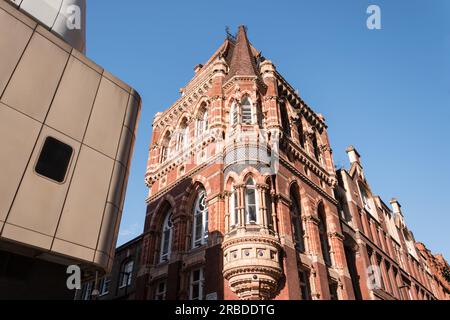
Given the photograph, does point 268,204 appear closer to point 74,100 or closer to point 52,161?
point 74,100

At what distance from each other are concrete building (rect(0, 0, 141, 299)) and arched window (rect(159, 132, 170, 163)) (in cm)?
1266

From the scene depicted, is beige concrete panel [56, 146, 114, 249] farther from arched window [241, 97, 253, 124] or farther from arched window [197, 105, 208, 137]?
arched window [197, 105, 208, 137]

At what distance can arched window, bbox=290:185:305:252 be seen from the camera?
61.4 ft

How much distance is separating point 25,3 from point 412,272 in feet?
123

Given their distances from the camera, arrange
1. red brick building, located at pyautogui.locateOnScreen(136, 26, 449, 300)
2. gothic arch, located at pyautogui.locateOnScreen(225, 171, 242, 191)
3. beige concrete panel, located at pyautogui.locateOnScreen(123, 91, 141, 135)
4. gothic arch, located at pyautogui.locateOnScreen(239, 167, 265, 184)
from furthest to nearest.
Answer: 1. gothic arch, located at pyautogui.locateOnScreen(225, 171, 242, 191)
2. gothic arch, located at pyautogui.locateOnScreen(239, 167, 265, 184)
3. red brick building, located at pyautogui.locateOnScreen(136, 26, 449, 300)
4. beige concrete panel, located at pyautogui.locateOnScreen(123, 91, 141, 135)

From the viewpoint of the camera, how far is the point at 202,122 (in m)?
23.6

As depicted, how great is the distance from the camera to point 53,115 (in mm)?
10703

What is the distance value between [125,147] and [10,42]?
4734mm

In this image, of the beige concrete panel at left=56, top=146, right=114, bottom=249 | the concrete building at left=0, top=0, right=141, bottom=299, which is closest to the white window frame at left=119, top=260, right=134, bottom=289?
the concrete building at left=0, top=0, right=141, bottom=299

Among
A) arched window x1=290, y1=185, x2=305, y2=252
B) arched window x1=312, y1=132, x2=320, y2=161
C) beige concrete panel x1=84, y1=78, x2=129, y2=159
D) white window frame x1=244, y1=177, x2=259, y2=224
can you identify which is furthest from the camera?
arched window x1=312, y1=132, x2=320, y2=161

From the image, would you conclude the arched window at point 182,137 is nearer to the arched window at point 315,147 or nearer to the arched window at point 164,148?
the arched window at point 164,148

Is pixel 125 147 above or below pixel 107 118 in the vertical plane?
below

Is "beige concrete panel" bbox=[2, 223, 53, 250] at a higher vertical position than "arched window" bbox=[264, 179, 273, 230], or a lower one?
lower

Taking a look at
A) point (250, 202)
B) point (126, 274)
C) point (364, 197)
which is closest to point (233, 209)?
point (250, 202)
